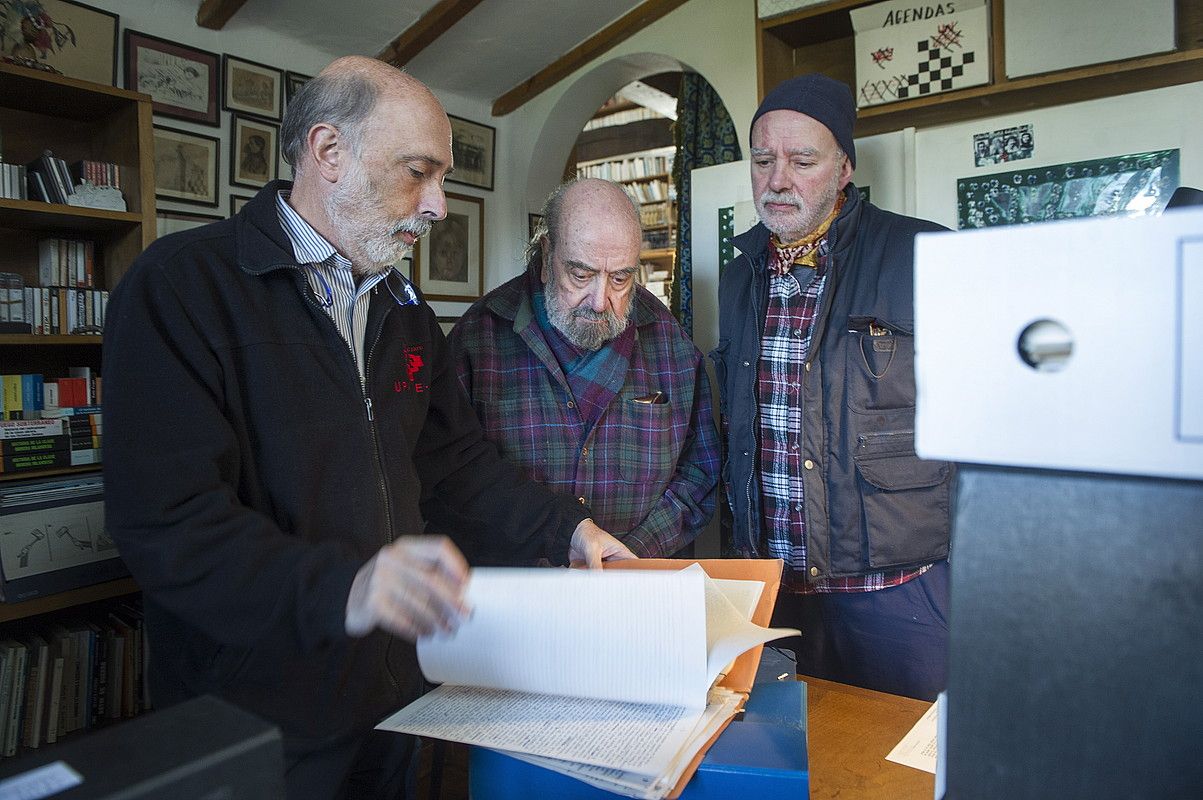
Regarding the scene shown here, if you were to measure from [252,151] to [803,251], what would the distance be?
9.31 ft

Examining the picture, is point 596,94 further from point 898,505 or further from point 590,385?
point 898,505

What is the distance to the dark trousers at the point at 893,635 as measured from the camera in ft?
5.66

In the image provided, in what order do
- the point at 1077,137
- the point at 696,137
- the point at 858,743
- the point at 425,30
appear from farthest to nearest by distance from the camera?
the point at 696,137
the point at 425,30
the point at 1077,137
the point at 858,743

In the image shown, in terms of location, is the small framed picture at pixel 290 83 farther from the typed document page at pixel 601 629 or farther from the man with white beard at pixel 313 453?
the typed document page at pixel 601 629

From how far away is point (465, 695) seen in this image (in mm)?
939

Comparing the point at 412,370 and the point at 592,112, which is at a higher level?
the point at 592,112

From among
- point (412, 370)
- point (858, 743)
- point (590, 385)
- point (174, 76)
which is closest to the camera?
point (858, 743)

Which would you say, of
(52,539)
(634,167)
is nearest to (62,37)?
(52,539)

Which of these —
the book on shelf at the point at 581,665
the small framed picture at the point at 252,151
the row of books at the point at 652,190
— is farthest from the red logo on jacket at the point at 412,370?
the row of books at the point at 652,190

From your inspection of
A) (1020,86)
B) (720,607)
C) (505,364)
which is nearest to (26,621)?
(505,364)

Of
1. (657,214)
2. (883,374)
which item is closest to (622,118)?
(657,214)

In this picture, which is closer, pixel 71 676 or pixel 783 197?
pixel 783 197

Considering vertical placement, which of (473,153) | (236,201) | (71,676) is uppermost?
(473,153)

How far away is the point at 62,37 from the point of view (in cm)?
303
